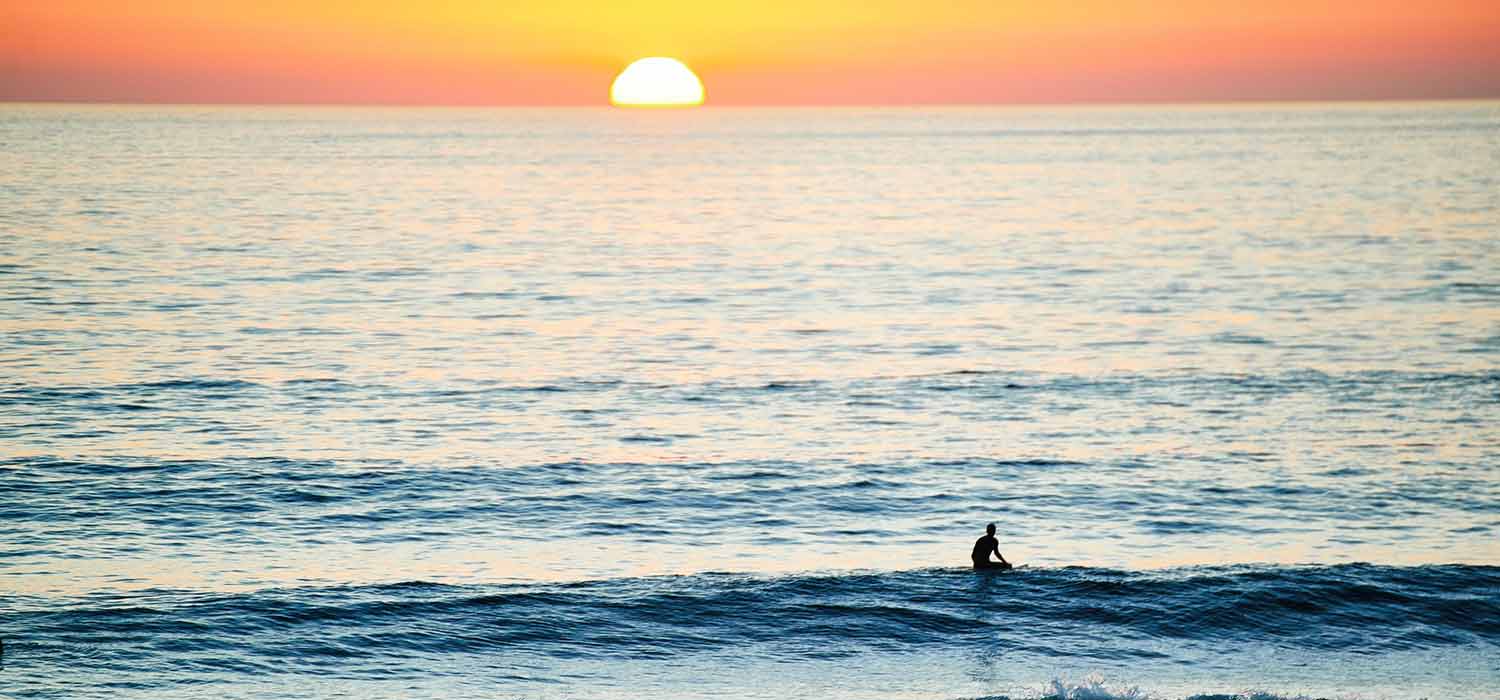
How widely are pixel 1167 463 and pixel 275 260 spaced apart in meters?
60.3

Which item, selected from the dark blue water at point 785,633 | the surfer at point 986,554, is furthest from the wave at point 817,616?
the surfer at point 986,554

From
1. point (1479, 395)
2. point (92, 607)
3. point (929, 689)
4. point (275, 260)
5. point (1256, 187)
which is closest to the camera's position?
point (929, 689)

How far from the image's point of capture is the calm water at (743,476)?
23688 mm

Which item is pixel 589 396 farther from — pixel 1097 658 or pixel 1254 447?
pixel 1097 658

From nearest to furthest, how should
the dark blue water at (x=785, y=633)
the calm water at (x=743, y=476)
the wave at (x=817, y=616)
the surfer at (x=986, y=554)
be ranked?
the dark blue water at (x=785, y=633) → the calm water at (x=743, y=476) → the wave at (x=817, y=616) → the surfer at (x=986, y=554)

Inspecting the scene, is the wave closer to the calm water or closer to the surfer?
the calm water

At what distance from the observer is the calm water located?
23.7 m

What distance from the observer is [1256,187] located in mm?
151125

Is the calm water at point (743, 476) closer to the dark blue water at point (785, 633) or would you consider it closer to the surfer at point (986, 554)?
the dark blue water at point (785, 633)

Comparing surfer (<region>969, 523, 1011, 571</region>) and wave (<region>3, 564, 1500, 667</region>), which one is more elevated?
surfer (<region>969, 523, 1011, 571</region>)

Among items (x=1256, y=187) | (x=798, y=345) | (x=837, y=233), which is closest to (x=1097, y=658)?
(x=798, y=345)

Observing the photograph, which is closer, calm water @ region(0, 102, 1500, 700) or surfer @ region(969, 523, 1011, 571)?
calm water @ region(0, 102, 1500, 700)

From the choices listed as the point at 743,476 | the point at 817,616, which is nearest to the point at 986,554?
the point at 817,616

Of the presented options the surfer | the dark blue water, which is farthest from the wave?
the surfer
